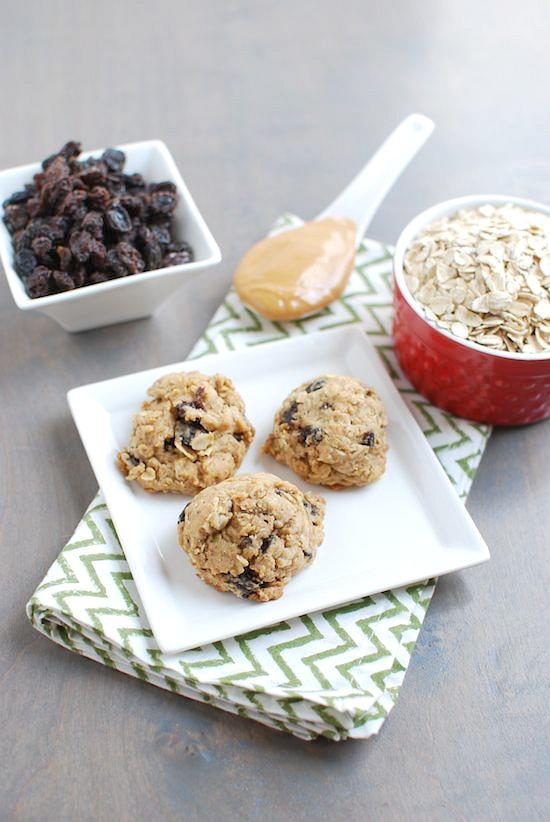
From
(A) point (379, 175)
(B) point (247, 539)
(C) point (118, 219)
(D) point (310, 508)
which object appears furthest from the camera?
(A) point (379, 175)

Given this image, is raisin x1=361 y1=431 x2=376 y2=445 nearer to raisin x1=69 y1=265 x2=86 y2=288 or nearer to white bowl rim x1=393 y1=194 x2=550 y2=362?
white bowl rim x1=393 y1=194 x2=550 y2=362

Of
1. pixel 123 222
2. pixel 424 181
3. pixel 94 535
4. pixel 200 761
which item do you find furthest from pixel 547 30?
pixel 200 761

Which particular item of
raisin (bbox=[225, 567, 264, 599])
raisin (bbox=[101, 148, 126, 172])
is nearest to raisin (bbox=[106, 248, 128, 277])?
raisin (bbox=[101, 148, 126, 172])

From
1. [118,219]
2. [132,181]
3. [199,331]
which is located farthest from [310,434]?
[132,181]

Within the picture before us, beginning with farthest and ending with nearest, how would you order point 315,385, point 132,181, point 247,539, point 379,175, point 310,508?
point 379,175
point 132,181
point 315,385
point 310,508
point 247,539

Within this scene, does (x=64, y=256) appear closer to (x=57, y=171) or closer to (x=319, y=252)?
(x=57, y=171)

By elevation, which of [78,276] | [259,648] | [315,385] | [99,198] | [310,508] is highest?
[99,198]

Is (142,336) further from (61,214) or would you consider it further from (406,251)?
(406,251)
